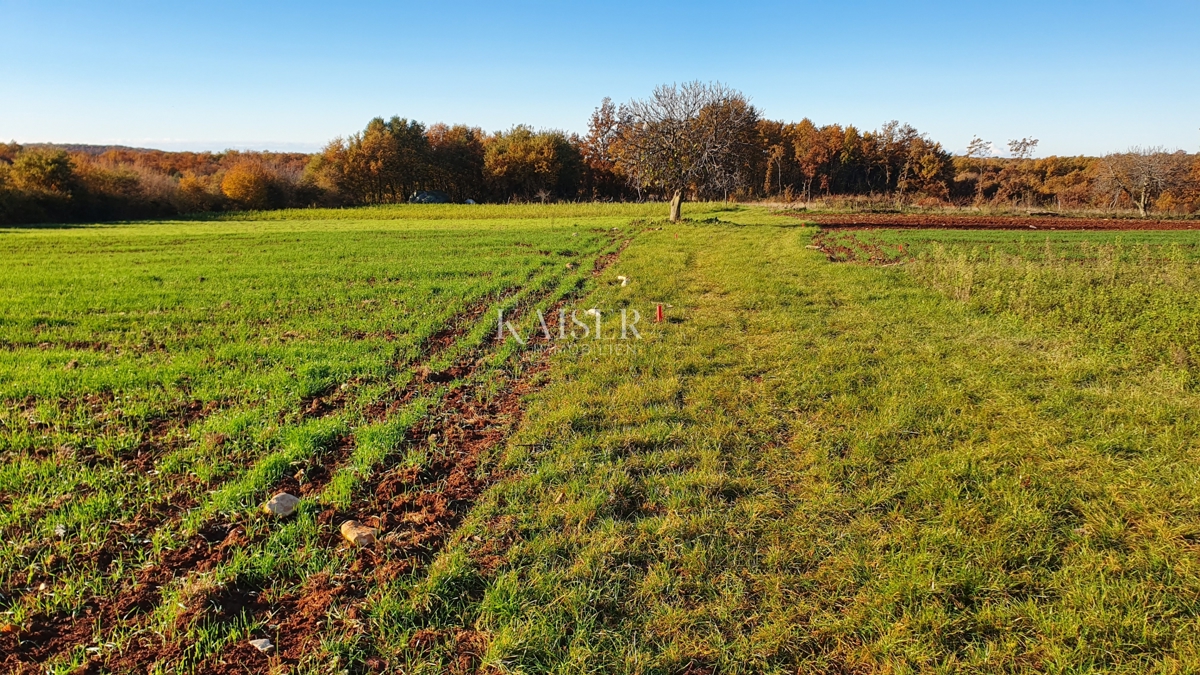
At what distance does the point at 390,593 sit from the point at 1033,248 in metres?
25.2

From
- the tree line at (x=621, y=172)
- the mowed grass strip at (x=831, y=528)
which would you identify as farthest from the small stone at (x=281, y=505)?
the tree line at (x=621, y=172)

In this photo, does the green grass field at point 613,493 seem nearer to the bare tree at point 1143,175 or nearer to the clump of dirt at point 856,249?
the clump of dirt at point 856,249

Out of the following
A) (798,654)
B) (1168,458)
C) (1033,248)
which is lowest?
(798,654)

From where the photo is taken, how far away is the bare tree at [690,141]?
2966 centimetres

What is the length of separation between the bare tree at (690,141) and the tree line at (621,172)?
0.26ft

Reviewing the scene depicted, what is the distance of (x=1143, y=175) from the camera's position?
40.2m

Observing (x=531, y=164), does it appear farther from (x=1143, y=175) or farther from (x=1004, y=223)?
(x=1143, y=175)

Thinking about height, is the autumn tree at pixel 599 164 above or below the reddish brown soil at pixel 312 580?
above

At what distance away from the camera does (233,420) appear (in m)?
5.42

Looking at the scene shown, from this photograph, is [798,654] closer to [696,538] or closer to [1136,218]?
[696,538]

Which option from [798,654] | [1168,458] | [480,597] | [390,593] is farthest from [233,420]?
[1168,458]

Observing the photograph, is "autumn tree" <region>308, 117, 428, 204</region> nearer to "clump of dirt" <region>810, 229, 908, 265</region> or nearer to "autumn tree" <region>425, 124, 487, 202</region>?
"autumn tree" <region>425, 124, 487, 202</region>

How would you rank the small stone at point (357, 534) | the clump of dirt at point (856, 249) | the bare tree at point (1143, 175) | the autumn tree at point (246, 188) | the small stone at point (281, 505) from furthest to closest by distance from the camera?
1. the autumn tree at point (246, 188)
2. the bare tree at point (1143, 175)
3. the clump of dirt at point (856, 249)
4. the small stone at point (281, 505)
5. the small stone at point (357, 534)

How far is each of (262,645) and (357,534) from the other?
0.90 meters
